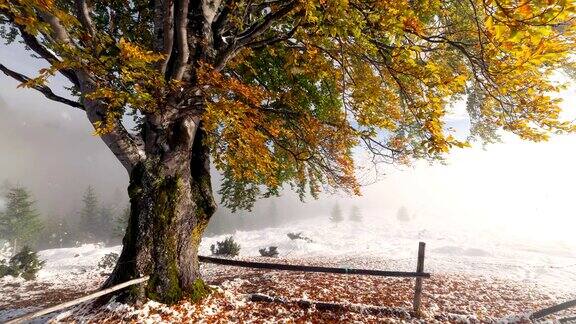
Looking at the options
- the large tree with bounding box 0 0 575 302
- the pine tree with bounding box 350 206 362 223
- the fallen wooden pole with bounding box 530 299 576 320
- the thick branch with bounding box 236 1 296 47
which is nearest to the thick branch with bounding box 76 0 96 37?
the large tree with bounding box 0 0 575 302

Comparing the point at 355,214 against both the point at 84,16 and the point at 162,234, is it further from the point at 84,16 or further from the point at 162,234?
the point at 84,16

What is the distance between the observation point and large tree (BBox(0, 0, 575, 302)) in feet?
13.4

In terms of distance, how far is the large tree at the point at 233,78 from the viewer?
407 cm

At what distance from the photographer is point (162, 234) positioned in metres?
6.36

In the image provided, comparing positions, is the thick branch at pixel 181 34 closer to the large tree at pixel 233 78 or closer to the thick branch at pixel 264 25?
the large tree at pixel 233 78

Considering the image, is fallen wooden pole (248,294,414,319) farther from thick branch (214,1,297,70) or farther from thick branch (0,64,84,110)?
thick branch (0,64,84,110)

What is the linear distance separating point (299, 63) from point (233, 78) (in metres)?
2.22

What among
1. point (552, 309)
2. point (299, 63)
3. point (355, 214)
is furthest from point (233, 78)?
point (355, 214)

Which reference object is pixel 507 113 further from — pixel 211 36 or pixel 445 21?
pixel 211 36

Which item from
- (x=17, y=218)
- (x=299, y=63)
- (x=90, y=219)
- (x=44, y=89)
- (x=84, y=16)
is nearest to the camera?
(x=84, y=16)

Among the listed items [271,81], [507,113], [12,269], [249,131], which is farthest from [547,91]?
[12,269]

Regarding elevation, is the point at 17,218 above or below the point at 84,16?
below

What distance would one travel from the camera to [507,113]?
502 cm

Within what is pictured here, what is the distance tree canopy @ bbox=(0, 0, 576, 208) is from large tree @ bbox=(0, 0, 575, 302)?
31 mm
